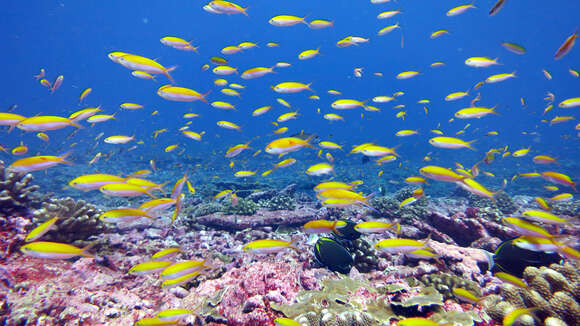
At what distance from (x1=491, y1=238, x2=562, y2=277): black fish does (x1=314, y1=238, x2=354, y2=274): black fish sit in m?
2.88

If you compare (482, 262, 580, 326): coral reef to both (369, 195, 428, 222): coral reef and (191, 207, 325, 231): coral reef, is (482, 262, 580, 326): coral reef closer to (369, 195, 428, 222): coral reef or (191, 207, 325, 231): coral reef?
(369, 195, 428, 222): coral reef

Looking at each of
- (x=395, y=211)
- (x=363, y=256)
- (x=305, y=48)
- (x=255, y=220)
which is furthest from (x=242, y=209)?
(x=305, y=48)

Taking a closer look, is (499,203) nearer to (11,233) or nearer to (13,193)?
(11,233)

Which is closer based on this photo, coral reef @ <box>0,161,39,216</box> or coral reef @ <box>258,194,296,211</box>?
coral reef @ <box>0,161,39,216</box>

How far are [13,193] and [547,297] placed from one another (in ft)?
34.0

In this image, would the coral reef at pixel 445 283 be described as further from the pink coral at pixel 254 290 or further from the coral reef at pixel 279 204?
the coral reef at pixel 279 204

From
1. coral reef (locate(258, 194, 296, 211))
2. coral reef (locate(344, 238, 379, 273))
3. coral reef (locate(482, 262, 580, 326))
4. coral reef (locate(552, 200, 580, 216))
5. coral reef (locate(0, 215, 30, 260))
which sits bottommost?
coral reef (locate(258, 194, 296, 211))

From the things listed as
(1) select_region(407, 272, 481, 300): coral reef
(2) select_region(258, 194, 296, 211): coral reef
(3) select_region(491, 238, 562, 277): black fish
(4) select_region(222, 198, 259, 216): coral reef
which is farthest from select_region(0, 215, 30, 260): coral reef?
(3) select_region(491, 238, 562, 277): black fish

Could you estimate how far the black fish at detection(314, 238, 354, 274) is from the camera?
15.6 ft

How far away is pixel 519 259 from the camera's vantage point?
4.44 m

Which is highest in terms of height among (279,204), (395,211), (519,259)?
(519,259)

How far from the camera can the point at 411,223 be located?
7.96 m

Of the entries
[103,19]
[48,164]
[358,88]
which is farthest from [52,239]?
[358,88]

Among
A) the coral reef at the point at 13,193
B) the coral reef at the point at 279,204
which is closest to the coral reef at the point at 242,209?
the coral reef at the point at 279,204
